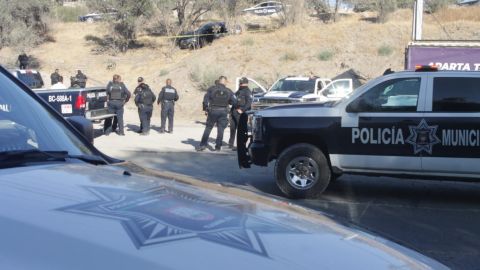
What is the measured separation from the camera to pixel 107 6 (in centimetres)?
4566

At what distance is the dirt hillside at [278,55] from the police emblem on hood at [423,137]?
59.1 ft

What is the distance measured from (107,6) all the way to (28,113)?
144 feet

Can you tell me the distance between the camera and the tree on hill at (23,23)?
45.1 metres

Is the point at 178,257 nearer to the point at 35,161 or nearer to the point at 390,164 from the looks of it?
the point at 35,161

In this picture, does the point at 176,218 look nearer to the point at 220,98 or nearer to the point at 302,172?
the point at 302,172

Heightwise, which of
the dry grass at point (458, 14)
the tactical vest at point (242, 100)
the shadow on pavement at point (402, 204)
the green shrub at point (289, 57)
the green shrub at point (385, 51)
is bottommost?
the shadow on pavement at point (402, 204)

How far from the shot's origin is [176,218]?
6.84ft

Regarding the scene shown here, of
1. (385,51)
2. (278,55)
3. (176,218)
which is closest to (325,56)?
(278,55)

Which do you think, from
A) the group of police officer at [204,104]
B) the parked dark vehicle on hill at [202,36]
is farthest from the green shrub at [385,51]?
the group of police officer at [204,104]

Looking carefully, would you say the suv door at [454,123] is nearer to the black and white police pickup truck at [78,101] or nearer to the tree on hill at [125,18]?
the black and white police pickup truck at [78,101]

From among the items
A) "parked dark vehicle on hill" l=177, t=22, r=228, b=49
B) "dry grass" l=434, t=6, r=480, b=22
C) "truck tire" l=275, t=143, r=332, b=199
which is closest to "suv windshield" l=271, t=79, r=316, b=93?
"truck tire" l=275, t=143, r=332, b=199

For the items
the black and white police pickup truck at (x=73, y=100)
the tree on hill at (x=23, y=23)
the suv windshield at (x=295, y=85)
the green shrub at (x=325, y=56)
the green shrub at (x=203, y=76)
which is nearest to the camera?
the black and white police pickup truck at (x=73, y=100)

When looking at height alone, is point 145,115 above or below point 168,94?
below

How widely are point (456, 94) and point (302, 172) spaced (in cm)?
244
